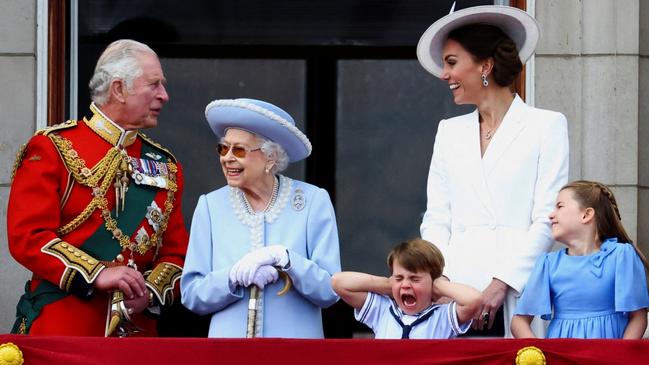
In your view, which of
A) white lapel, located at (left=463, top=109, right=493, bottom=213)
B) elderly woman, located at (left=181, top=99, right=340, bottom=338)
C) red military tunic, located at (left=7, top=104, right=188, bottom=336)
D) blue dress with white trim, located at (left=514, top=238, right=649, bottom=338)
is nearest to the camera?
blue dress with white trim, located at (left=514, top=238, right=649, bottom=338)

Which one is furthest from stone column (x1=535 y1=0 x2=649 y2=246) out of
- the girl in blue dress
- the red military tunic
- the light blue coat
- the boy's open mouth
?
the red military tunic

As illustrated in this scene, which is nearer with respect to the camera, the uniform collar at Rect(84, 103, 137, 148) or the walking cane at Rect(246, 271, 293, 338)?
the walking cane at Rect(246, 271, 293, 338)

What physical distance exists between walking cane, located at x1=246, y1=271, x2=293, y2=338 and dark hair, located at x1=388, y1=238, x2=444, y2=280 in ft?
1.26

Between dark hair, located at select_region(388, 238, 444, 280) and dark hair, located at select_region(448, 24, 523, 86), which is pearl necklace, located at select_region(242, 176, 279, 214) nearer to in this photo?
dark hair, located at select_region(388, 238, 444, 280)

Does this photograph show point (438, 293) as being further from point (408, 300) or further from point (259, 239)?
point (259, 239)

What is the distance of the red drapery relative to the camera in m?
5.29

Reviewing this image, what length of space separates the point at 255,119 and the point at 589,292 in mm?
1375

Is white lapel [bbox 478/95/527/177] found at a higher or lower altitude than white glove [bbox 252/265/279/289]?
higher

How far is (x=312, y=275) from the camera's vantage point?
5.87 meters

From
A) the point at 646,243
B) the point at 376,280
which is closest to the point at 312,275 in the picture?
the point at 376,280

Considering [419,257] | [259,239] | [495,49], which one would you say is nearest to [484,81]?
[495,49]

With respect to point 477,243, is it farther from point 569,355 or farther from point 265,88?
point 265,88

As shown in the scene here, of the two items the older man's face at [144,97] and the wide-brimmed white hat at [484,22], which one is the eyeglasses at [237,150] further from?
the wide-brimmed white hat at [484,22]

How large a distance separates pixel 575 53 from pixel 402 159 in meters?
1.18
